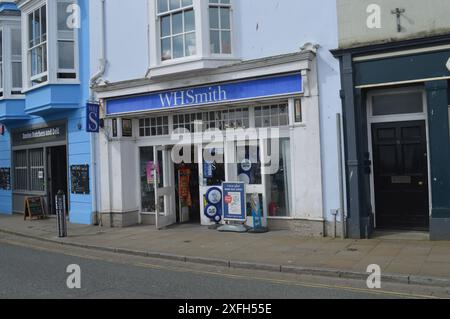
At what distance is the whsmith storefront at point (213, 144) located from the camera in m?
10.9

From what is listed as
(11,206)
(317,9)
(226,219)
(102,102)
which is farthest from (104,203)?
(317,9)

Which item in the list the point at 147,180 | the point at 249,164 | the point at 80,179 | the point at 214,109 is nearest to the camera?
the point at 249,164

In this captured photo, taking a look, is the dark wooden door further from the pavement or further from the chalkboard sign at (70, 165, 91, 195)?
the chalkboard sign at (70, 165, 91, 195)

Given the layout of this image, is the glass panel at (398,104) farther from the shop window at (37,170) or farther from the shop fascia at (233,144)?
the shop window at (37,170)

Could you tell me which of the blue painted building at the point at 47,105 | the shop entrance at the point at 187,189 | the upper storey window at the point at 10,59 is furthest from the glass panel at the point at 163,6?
the upper storey window at the point at 10,59

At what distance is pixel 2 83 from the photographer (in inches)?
699

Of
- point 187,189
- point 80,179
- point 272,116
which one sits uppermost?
point 272,116

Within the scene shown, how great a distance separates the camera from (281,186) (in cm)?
1170

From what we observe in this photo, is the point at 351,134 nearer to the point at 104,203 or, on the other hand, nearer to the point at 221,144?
the point at 221,144

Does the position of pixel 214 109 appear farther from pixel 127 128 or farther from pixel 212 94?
pixel 127 128

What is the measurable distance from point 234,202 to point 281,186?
118 centimetres

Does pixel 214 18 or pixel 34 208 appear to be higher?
pixel 214 18

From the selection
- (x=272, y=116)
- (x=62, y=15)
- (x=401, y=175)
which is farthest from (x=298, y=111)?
(x=62, y=15)

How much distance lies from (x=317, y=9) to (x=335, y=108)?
2.17 meters
